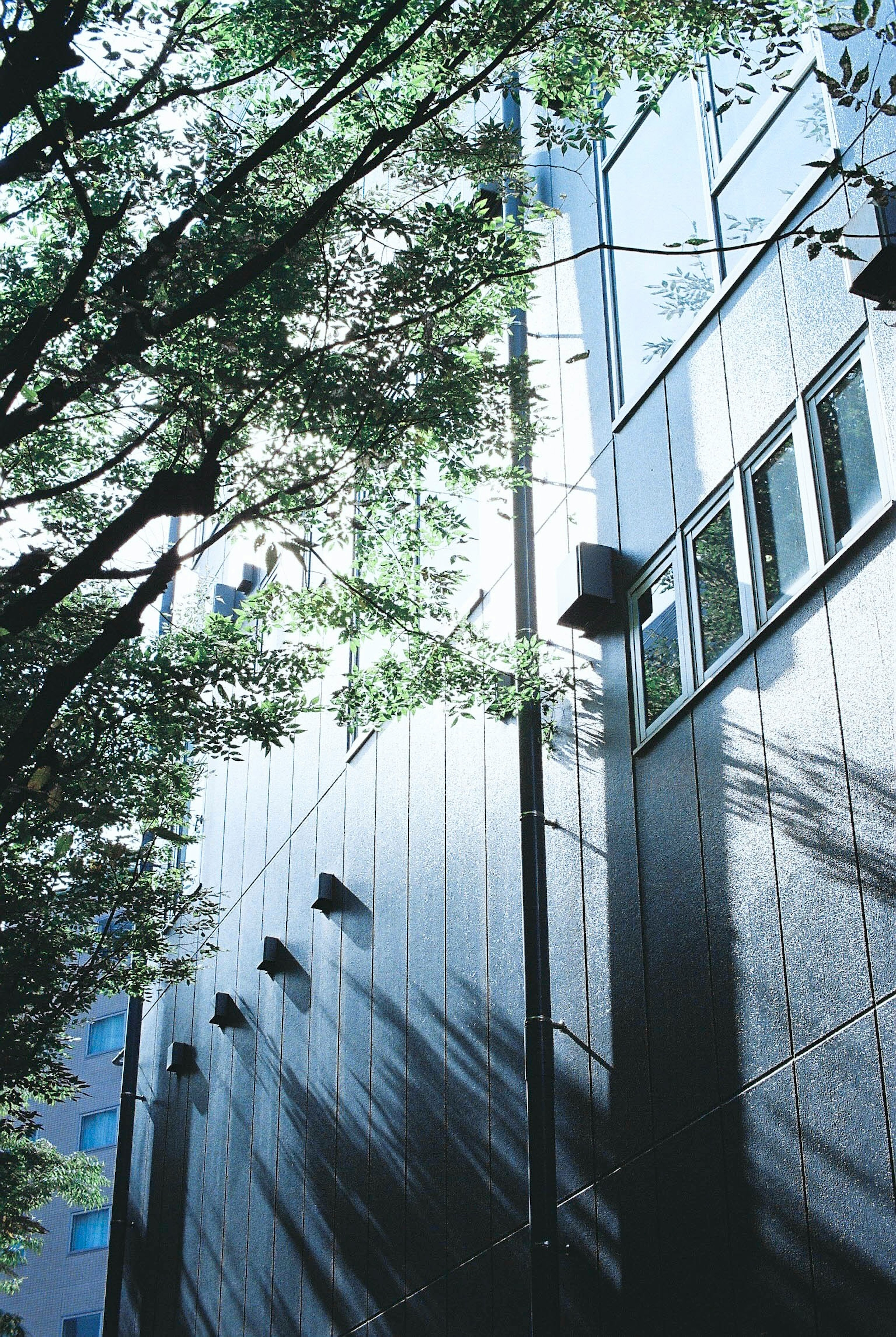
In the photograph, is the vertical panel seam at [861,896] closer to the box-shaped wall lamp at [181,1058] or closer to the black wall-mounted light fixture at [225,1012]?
the black wall-mounted light fixture at [225,1012]

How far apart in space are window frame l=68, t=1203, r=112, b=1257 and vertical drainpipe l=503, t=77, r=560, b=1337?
27.4m

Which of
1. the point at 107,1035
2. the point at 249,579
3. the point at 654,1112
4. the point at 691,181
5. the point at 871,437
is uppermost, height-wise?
the point at 249,579

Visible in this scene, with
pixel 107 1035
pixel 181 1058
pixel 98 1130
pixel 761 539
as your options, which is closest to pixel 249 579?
pixel 181 1058

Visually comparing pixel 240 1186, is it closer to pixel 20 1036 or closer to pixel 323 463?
pixel 20 1036

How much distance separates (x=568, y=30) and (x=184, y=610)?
422 inches

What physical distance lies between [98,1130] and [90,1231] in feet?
8.34

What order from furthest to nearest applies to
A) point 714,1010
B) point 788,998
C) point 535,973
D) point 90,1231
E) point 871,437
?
point 90,1231
point 535,973
point 714,1010
point 871,437
point 788,998

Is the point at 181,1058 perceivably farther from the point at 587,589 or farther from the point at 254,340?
the point at 254,340

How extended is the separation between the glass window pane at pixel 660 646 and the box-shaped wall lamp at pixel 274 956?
27.9 ft

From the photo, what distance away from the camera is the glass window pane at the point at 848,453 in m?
7.06

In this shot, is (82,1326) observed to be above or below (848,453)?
below

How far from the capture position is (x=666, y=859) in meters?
8.48

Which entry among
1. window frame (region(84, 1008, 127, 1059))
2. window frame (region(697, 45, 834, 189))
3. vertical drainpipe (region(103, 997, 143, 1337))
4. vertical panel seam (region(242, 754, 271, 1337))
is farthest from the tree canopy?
window frame (region(84, 1008, 127, 1059))

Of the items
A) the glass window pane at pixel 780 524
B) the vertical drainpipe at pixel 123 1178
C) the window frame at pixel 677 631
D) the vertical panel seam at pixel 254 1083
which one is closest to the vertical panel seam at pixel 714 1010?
the window frame at pixel 677 631
